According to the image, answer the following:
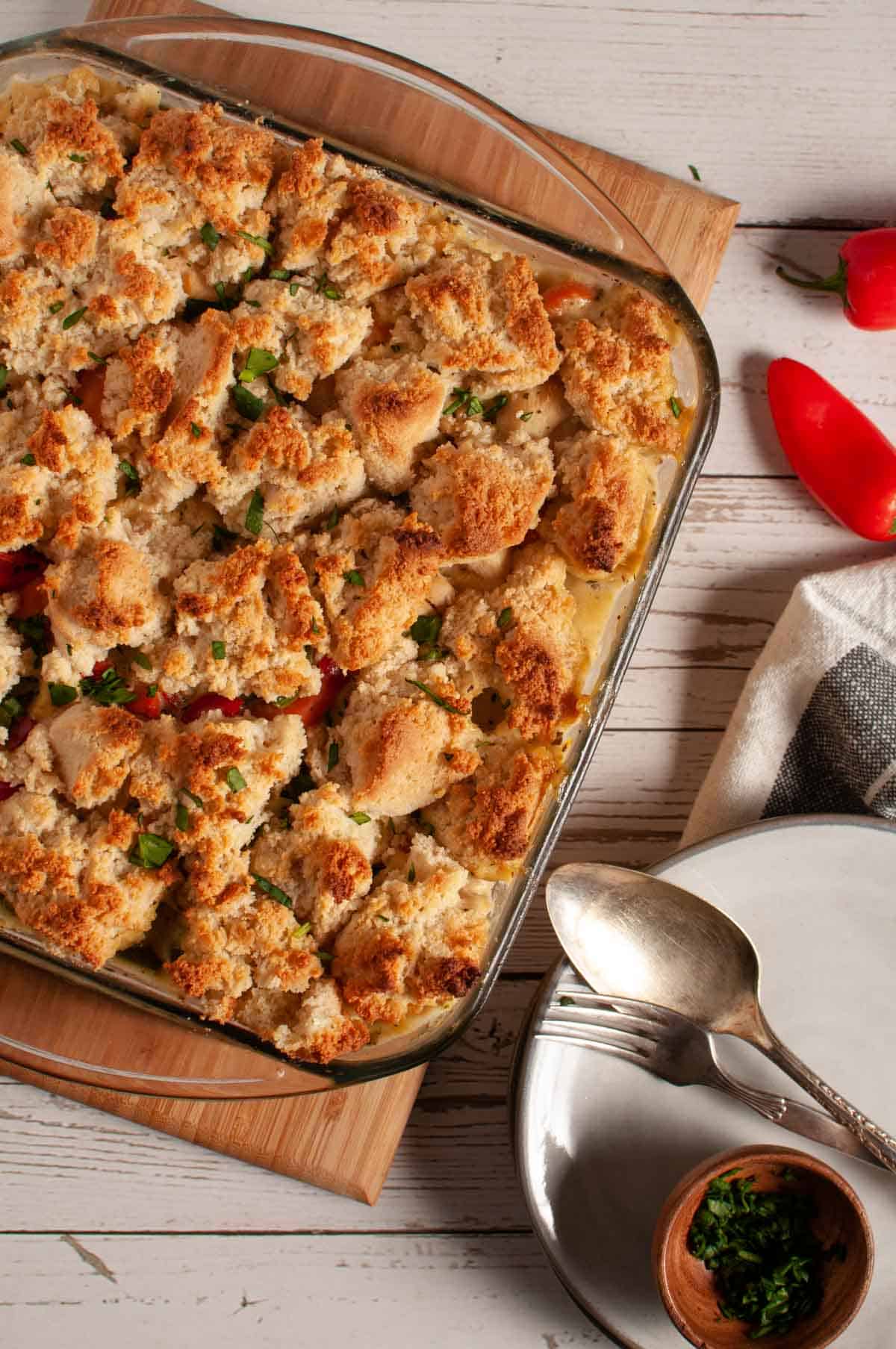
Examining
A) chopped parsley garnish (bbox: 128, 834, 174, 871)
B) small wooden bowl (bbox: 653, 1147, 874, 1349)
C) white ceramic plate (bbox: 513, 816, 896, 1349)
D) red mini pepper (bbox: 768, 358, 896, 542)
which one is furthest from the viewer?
red mini pepper (bbox: 768, 358, 896, 542)

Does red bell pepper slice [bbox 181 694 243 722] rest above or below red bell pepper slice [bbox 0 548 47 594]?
below

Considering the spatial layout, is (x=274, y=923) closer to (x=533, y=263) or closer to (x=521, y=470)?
(x=521, y=470)

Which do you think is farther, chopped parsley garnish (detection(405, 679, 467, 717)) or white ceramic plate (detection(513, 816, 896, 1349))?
white ceramic plate (detection(513, 816, 896, 1349))

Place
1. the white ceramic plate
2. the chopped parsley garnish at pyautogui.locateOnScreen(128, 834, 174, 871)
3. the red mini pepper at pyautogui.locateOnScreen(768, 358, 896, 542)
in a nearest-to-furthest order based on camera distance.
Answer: the chopped parsley garnish at pyautogui.locateOnScreen(128, 834, 174, 871) → the white ceramic plate → the red mini pepper at pyautogui.locateOnScreen(768, 358, 896, 542)

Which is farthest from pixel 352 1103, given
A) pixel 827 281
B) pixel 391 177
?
pixel 827 281

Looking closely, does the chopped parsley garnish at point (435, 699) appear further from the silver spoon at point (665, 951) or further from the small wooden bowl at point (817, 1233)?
the small wooden bowl at point (817, 1233)

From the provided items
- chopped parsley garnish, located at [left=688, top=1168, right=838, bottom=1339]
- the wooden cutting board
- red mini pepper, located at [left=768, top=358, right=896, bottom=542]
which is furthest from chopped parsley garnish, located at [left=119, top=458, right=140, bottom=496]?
chopped parsley garnish, located at [left=688, top=1168, right=838, bottom=1339]

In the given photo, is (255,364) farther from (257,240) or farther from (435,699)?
(435,699)

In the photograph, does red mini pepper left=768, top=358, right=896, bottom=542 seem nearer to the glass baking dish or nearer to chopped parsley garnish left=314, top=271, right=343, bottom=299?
the glass baking dish
